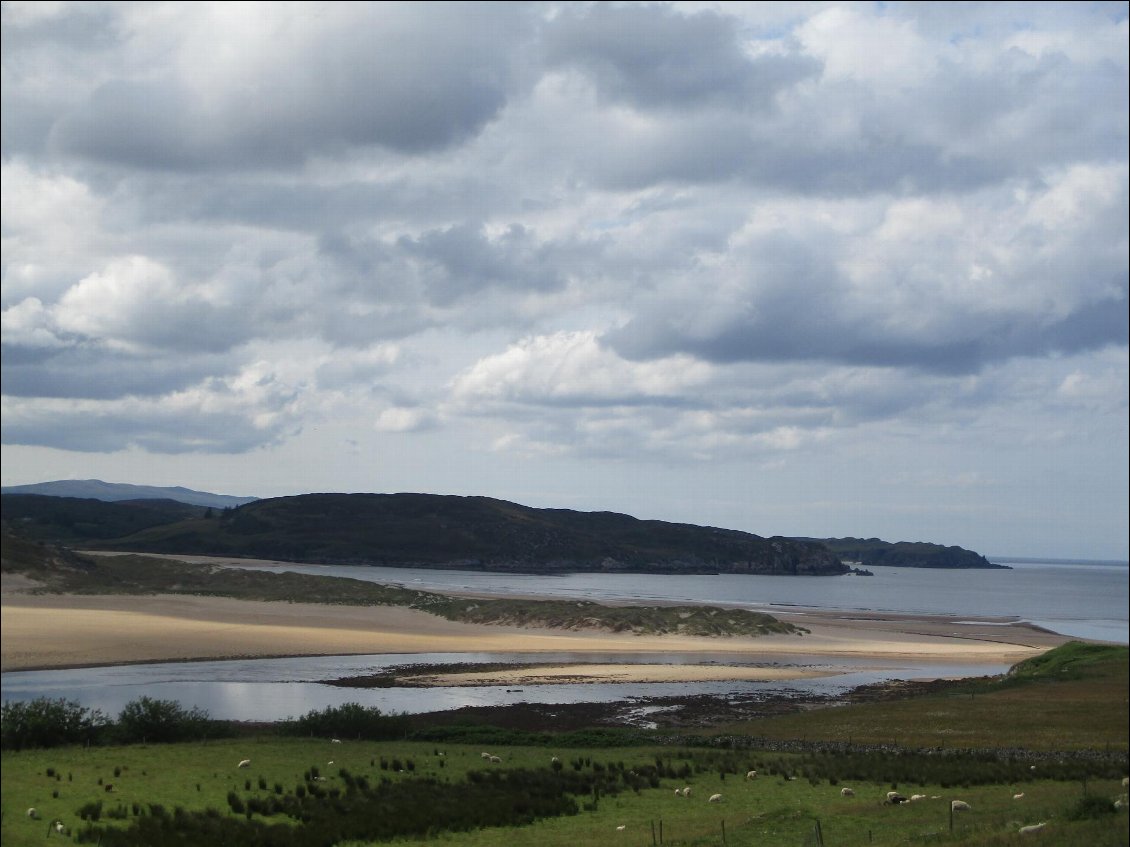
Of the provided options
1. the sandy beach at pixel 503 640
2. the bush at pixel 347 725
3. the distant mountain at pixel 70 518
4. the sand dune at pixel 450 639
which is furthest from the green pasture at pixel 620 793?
the sandy beach at pixel 503 640

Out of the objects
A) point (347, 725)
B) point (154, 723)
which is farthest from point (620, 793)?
point (154, 723)

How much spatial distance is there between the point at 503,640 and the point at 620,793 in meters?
53.7

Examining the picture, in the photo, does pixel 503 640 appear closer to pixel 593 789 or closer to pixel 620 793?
pixel 593 789

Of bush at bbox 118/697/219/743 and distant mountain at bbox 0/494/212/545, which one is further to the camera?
bush at bbox 118/697/219/743

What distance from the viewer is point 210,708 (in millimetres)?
41750

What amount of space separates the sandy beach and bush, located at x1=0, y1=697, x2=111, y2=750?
13331mm

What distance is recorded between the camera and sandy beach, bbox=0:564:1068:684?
61188 millimetres

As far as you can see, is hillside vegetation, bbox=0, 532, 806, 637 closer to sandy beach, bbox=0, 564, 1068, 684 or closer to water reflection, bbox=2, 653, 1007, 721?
sandy beach, bbox=0, 564, 1068, 684

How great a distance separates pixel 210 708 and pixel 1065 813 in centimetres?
3449

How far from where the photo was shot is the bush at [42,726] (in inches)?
1022

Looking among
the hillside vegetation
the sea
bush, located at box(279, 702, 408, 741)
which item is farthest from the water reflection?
the hillside vegetation

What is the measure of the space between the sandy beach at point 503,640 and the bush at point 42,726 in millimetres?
13331

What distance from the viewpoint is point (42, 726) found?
88.1 feet

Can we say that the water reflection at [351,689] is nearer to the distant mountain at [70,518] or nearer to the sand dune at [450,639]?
the sand dune at [450,639]
